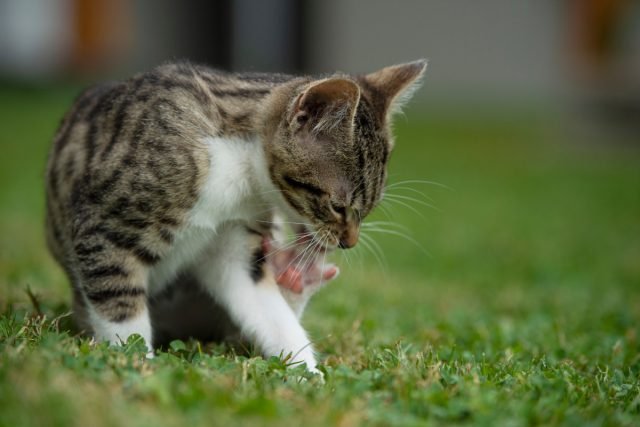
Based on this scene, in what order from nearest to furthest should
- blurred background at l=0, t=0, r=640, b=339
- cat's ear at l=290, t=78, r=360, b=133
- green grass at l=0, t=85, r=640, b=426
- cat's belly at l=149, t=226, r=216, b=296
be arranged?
1. green grass at l=0, t=85, r=640, b=426
2. cat's ear at l=290, t=78, r=360, b=133
3. cat's belly at l=149, t=226, r=216, b=296
4. blurred background at l=0, t=0, r=640, b=339

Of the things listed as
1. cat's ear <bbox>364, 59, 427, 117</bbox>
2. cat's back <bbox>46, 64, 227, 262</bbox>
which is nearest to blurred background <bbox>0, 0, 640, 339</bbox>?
cat's back <bbox>46, 64, 227, 262</bbox>

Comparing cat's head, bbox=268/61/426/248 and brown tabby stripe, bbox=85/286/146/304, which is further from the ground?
cat's head, bbox=268/61/426/248

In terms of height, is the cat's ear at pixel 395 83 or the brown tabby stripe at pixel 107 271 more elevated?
the cat's ear at pixel 395 83

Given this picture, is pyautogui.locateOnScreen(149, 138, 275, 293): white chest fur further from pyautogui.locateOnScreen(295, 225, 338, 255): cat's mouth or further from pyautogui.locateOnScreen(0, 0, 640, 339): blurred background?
pyautogui.locateOnScreen(0, 0, 640, 339): blurred background

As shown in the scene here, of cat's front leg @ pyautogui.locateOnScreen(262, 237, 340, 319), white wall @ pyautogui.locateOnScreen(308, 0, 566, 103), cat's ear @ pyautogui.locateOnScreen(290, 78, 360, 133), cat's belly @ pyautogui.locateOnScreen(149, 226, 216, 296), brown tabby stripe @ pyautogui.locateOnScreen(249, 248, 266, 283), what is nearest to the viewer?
cat's ear @ pyautogui.locateOnScreen(290, 78, 360, 133)

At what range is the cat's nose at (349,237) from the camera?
3490 mm

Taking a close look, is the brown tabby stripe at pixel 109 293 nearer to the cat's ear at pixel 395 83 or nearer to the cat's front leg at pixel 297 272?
the cat's front leg at pixel 297 272

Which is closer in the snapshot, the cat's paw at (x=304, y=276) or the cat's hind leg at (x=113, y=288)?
the cat's hind leg at (x=113, y=288)

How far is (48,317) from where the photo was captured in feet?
11.6

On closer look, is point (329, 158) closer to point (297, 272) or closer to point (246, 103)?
point (246, 103)

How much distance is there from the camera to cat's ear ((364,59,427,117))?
12.0 feet

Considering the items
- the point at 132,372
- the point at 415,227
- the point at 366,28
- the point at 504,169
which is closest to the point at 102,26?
the point at 366,28

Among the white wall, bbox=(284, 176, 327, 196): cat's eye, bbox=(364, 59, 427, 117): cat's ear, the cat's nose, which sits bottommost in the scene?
the white wall

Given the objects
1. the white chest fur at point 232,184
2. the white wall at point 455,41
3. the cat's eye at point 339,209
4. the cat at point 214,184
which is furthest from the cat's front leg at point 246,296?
the white wall at point 455,41
